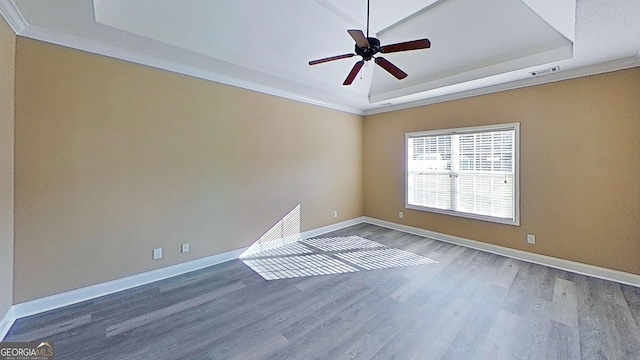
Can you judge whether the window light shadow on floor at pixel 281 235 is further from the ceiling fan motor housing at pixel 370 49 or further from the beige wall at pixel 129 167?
the ceiling fan motor housing at pixel 370 49

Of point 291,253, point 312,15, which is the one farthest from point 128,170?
point 312,15

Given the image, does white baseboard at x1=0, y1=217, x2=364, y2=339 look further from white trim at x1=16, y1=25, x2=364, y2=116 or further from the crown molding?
the crown molding

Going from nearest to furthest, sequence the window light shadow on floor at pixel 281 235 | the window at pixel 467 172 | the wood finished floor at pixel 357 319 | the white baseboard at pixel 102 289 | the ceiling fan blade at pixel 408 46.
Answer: the wood finished floor at pixel 357 319
the ceiling fan blade at pixel 408 46
the white baseboard at pixel 102 289
the window at pixel 467 172
the window light shadow on floor at pixel 281 235

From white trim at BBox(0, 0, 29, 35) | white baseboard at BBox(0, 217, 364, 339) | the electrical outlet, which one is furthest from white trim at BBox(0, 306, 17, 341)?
the electrical outlet

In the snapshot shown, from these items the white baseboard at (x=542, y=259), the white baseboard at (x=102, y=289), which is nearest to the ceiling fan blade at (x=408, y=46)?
the white baseboard at (x=102, y=289)

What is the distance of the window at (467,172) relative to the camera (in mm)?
4121

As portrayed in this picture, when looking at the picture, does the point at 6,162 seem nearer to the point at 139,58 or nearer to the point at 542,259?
the point at 139,58

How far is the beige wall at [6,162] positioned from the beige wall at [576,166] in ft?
→ 18.8

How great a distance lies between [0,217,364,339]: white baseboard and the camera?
2.49m

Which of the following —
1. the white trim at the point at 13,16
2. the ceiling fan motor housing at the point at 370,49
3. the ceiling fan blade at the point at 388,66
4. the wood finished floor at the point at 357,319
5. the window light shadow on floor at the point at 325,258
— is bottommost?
the wood finished floor at the point at 357,319

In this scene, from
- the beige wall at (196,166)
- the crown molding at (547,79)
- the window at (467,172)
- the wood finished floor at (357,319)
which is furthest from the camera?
the window at (467,172)

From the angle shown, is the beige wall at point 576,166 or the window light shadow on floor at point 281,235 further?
the window light shadow on floor at point 281,235

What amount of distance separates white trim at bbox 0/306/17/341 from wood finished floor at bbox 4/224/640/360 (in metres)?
0.05

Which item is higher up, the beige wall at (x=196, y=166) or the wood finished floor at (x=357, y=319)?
the beige wall at (x=196, y=166)
